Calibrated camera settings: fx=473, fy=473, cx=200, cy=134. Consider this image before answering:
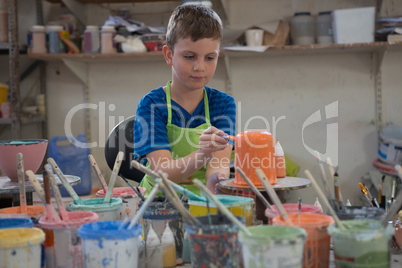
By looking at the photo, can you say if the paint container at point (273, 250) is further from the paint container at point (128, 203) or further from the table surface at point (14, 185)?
the table surface at point (14, 185)

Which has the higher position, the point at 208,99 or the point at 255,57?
the point at 255,57

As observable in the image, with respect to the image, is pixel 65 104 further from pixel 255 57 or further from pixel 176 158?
pixel 176 158

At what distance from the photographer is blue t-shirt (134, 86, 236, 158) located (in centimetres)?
170

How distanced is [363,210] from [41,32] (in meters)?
2.86

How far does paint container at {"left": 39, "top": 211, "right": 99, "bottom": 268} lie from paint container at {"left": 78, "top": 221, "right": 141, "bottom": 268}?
0.20 feet

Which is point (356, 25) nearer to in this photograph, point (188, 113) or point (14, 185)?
point (188, 113)

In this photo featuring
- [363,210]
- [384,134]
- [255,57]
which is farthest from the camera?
[255,57]

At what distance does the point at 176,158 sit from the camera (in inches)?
70.2

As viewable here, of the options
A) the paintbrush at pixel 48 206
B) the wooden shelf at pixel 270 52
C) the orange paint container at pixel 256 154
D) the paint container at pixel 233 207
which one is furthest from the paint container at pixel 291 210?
the wooden shelf at pixel 270 52

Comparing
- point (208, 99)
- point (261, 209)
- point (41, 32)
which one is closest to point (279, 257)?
point (261, 209)

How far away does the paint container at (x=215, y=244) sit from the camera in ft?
3.17

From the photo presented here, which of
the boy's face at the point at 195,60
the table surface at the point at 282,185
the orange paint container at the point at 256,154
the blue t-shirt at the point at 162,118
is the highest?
the boy's face at the point at 195,60

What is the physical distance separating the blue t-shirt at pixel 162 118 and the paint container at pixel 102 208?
469 millimetres

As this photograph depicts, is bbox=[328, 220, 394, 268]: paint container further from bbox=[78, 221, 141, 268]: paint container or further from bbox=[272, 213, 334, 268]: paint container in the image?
bbox=[78, 221, 141, 268]: paint container
